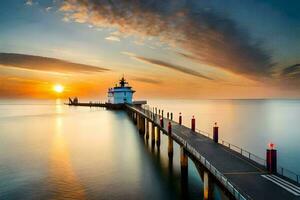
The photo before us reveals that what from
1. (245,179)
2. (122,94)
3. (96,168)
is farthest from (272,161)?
(122,94)

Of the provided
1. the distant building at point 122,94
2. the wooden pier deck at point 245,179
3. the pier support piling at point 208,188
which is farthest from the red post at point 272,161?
the distant building at point 122,94

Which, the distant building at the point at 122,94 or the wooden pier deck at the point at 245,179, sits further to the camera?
the distant building at the point at 122,94

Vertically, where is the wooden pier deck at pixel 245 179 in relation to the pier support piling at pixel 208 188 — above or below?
above

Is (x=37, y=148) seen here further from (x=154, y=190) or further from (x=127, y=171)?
(x=154, y=190)

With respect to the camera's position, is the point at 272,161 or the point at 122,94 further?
the point at 122,94

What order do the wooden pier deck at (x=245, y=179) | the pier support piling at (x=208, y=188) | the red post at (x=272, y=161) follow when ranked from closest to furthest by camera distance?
the wooden pier deck at (x=245, y=179) < the red post at (x=272, y=161) < the pier support piling at (x=208, y=188)

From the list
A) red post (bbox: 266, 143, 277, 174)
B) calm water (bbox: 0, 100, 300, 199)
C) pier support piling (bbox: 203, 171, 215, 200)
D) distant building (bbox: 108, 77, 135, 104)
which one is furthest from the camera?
distant building (bbox: 108, 77, 135, 104)

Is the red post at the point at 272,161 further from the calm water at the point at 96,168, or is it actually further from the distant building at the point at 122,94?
the distant building at the point at 122,94

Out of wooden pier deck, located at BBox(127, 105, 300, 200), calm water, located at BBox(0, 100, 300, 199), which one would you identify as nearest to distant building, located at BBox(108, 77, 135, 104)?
calm water, located at BBox(0, 100, 300, 199)

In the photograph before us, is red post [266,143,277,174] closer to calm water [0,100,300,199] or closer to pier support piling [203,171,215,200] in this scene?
calm water [0,100,300,199]

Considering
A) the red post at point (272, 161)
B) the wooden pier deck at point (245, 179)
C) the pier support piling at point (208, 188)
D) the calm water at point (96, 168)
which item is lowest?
the calm water at point (96, 168)

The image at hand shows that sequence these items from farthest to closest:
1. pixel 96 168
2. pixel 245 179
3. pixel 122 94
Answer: pixel 122 94, pixel 96 168, pixel 245 179

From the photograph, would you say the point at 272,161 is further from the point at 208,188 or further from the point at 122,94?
the point at 122,94

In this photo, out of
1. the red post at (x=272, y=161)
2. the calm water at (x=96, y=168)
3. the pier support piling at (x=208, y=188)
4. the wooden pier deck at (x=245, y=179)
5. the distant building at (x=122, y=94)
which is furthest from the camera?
the distant building at (x=122, y=94)
